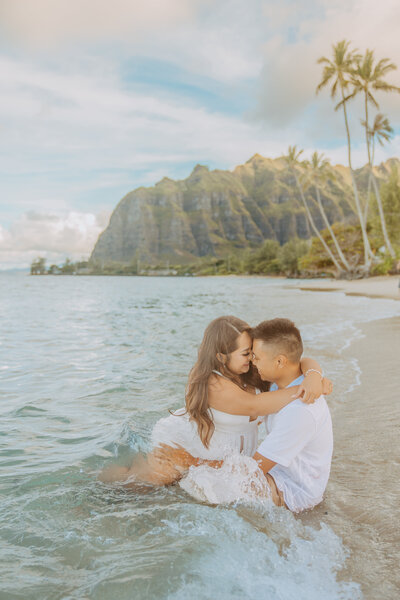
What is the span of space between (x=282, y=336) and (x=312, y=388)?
0.37m

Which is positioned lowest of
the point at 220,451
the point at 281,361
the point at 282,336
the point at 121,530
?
the point at 121,530

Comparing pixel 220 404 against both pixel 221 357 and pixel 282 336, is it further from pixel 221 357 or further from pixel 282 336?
pixel 282 336

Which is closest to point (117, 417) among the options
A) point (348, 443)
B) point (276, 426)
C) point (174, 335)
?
point (348, 443)

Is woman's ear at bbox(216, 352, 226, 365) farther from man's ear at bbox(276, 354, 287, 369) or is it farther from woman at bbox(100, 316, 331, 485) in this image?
man's ear at bbox(276, 354, 287, 369)

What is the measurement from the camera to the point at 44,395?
22.6 ft

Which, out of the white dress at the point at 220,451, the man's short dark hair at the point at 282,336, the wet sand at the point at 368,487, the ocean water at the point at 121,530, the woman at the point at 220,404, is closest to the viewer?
the ocean water at the point at 121,530

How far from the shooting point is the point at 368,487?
3.46 m

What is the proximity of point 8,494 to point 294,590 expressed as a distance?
2.31 meters

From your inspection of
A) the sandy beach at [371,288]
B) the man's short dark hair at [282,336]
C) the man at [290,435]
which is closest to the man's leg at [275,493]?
the man at [290,435]

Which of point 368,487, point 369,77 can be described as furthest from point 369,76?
point 368,487

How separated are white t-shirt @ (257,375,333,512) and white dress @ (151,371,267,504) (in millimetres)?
207

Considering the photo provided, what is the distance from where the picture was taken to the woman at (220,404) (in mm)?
3213

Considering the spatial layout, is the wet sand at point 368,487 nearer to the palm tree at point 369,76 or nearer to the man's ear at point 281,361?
the man's ear at point 281,361

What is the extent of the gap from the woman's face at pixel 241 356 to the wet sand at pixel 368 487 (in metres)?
1.05
